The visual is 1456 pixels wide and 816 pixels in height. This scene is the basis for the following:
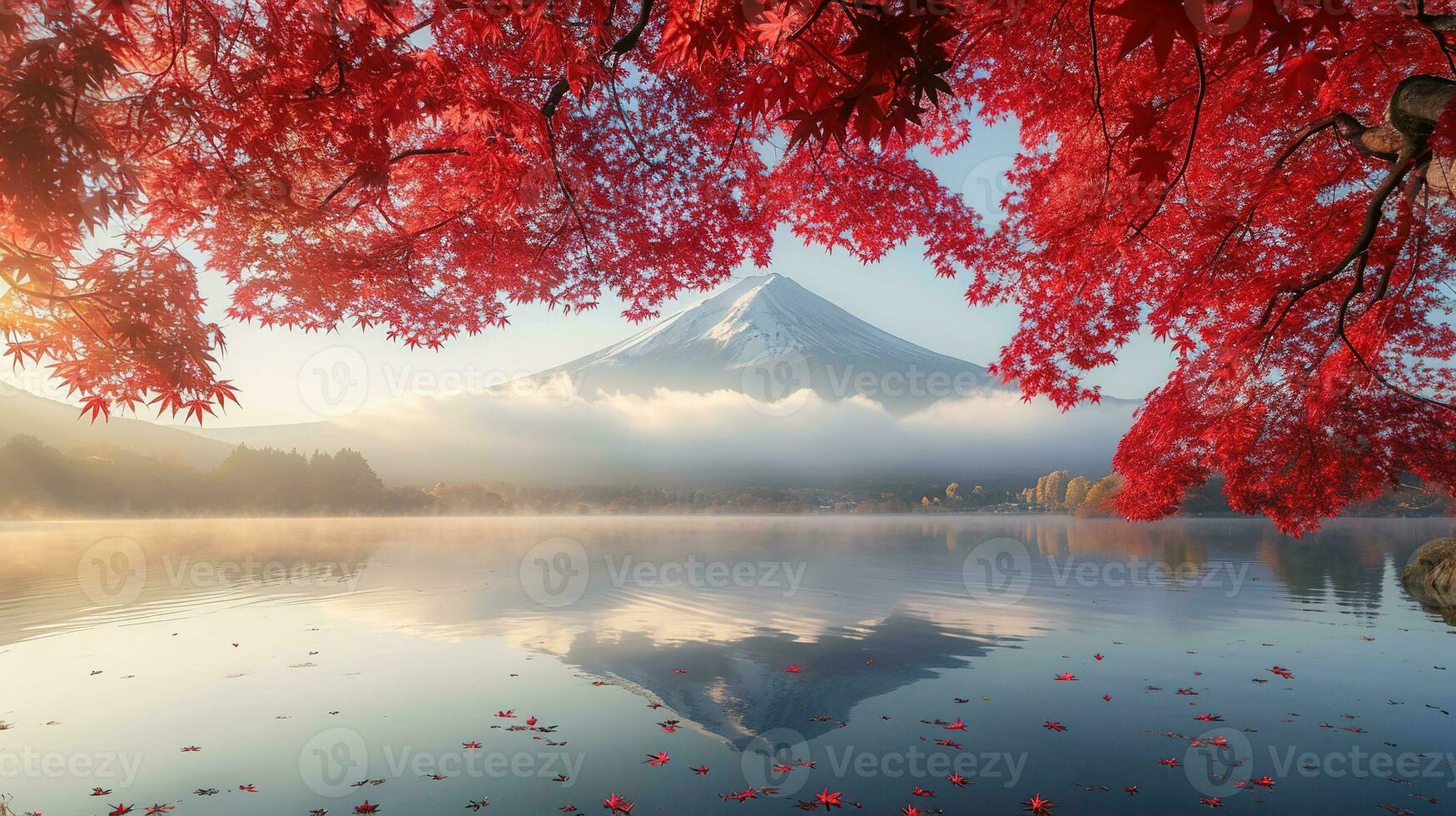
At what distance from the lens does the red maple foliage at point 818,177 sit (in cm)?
312

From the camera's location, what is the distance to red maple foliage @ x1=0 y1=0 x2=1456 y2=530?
312 cm

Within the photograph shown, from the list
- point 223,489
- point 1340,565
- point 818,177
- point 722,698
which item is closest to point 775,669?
point 722,698

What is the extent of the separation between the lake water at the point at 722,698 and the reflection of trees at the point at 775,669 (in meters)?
0.06

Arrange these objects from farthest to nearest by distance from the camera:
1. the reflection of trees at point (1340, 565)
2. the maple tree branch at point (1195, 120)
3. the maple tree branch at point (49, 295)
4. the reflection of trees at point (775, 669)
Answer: the reflection of trees at point (1340, 565), the reflection of trees at point (775, 669), the maple tree branch at point (49, 295), the maple tree branch at point (1195, 120)

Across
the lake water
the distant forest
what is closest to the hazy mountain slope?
the distant forest

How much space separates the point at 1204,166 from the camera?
6168mm

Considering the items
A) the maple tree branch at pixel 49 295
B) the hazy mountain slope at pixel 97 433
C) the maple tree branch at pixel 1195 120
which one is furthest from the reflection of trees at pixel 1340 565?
the hazy mountain slope at pixel 97 433

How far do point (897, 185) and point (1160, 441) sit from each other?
4303 millimetres

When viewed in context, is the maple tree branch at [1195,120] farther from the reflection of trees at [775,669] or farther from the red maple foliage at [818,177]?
the reflection of trees at [775,669]

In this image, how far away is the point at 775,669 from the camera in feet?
28.6

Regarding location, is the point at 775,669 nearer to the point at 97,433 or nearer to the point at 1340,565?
the point at 1340,565

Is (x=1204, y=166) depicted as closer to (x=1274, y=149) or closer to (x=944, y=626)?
(x=1274, y=149)

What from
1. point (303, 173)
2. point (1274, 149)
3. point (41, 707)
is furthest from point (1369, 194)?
point (41, 707)

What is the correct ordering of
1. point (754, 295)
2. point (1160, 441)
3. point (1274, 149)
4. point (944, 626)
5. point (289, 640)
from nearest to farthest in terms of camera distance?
point (1274, 149) < point (1160, 441) < point (289, 640) < point (944, 626) < point (754, 295)
